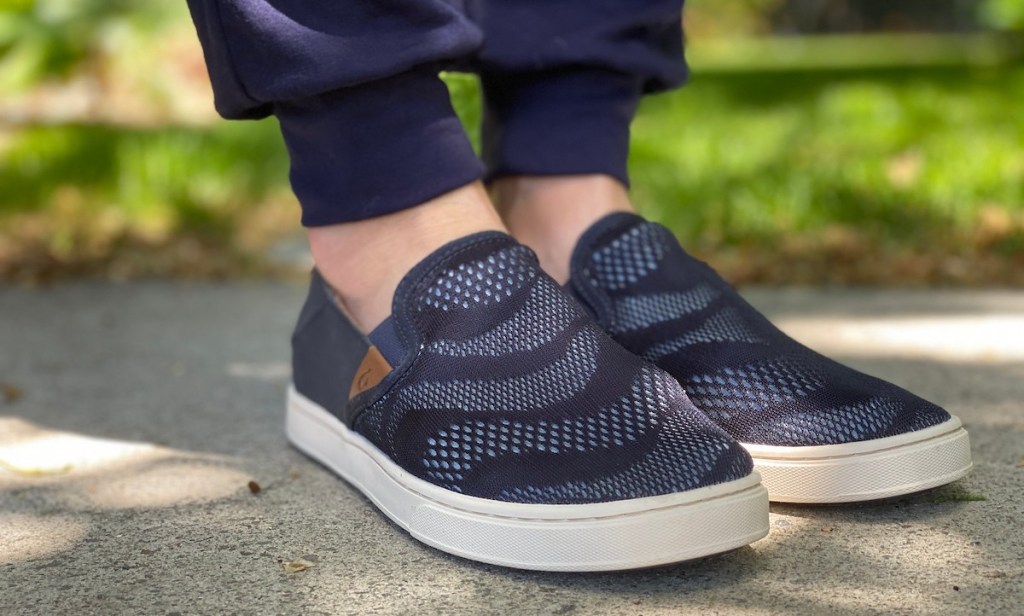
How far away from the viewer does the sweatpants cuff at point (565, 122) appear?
4.19 ft

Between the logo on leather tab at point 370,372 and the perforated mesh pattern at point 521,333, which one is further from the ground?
the perforated mesh pattern at point 521,333

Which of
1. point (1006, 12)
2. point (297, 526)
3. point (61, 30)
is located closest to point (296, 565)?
point (297, 526)

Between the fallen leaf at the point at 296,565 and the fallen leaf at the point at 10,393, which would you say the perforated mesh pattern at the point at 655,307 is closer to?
the fallen leaf at the point at 296,565

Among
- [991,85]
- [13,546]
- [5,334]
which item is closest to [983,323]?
[13,546]

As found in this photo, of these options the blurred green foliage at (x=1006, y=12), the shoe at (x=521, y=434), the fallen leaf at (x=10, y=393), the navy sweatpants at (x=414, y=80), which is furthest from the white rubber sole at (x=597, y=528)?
the blurred green foliage at (x=1006, y=12)

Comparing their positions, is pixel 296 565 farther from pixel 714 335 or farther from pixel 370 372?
pixel 714 335

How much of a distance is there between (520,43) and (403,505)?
Result: 59cm

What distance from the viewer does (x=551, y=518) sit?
0.88 m

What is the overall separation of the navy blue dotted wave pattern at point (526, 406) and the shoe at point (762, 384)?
0.34 ft

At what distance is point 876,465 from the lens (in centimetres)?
98

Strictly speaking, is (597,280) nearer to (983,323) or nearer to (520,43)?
(520,43)

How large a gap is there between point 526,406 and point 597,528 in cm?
15

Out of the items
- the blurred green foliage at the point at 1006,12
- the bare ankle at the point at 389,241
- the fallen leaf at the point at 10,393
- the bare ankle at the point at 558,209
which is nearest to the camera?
the bare ankle at the point at 389,241

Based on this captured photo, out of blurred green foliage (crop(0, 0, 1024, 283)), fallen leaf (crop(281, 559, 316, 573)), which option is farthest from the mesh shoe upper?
blurred green foliage (crop(0, 0, 1024, 283))
